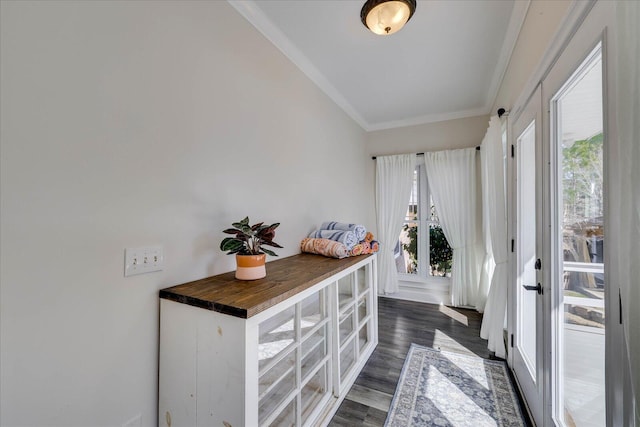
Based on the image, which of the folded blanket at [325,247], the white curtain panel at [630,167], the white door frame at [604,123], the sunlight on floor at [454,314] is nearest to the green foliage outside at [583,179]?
the white door frame at [604,123]

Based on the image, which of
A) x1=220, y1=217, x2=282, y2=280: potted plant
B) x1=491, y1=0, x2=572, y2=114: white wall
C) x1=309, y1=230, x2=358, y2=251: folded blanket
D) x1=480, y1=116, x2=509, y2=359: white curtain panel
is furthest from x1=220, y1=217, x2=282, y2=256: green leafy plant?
x1=480, y1=116, x2=509, y2=359: white curtain panel

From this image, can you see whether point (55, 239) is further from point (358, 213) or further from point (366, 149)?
point (366, 149)

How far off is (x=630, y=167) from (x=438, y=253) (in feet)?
11.3

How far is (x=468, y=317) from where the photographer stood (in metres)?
3.04

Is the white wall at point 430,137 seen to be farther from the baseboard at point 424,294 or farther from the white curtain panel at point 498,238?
the baseboard at point 424,294

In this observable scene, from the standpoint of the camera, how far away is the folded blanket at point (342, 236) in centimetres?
212

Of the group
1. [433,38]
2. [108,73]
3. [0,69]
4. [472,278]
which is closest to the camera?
[0,69]

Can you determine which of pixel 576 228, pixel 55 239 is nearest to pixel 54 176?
pixel 55 239

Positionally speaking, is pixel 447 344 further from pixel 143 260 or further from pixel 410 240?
pixel 143 260

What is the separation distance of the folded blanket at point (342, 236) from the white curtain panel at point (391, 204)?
167 cm

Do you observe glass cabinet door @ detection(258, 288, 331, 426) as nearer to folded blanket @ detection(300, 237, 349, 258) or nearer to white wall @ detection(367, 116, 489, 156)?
folded blanket @ detection(300, 237, 349, 258)

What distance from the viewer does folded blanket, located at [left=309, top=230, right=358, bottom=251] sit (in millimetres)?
2120

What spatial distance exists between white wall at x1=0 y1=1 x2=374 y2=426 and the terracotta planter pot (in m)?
0.20

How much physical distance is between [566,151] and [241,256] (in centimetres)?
161
